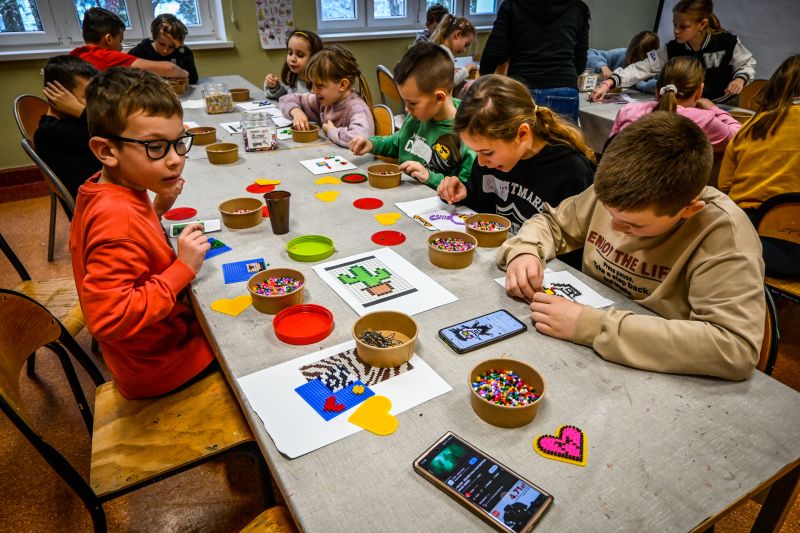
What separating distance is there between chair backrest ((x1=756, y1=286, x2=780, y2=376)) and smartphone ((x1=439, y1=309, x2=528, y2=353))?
49 centimetres

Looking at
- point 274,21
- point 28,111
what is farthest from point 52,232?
point 274,21

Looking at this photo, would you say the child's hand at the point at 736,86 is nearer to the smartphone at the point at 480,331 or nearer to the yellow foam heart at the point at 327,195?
the yellow foam heart at the point at 327,195

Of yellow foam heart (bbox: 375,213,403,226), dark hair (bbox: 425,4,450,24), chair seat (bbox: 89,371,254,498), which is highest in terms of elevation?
dark hair (bbox: 425,4,450,24)

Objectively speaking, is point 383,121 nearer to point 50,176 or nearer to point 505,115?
point 505,115

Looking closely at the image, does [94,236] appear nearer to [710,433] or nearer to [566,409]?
[566,409]

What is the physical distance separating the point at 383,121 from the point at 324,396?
90.8 inches

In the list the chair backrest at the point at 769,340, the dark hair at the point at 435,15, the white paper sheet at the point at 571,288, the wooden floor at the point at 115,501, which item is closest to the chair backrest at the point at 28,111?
the wooden floor at the point at 115,501

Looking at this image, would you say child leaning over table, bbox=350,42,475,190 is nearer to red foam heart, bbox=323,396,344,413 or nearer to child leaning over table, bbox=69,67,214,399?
child leaning over table, bbox=69,67,214,399

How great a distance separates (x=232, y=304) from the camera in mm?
1188

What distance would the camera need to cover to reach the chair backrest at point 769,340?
1.01 m

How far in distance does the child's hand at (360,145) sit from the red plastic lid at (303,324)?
1.29 meters

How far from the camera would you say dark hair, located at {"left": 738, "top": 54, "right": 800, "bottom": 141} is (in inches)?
81.4

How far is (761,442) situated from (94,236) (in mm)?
1373

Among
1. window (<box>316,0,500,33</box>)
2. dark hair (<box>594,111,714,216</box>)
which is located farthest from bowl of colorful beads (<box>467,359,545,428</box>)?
window (<box>316,0,500,33</box>)
